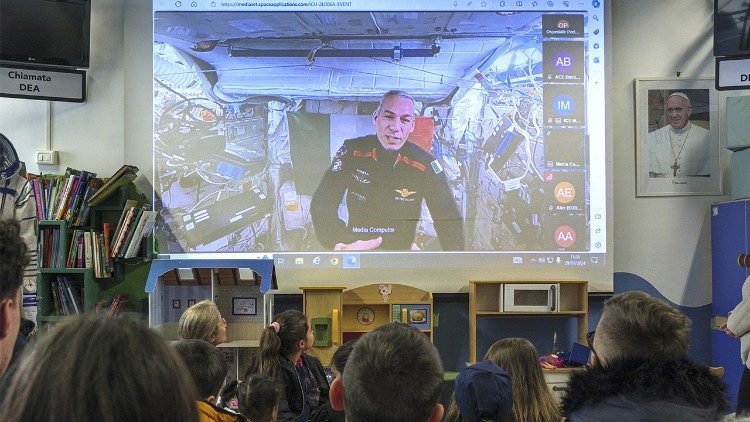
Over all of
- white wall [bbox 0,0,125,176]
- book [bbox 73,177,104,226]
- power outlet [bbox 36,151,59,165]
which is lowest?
book [bbox 73,177,104,226]

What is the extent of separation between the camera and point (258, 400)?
262cm

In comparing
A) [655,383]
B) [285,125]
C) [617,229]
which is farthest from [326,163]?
[655,383]

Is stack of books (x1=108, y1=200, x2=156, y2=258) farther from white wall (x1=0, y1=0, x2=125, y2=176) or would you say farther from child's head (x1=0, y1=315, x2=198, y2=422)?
child's head (x1=0, y1=315, x2=198, y2=422)

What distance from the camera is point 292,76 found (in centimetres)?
567

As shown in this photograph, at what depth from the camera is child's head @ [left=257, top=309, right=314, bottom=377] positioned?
3.34 metres

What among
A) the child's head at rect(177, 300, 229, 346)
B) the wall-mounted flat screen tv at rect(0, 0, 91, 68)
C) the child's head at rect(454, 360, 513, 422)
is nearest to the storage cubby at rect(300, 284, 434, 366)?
the child's head at rect(177, 300, 229, 346)

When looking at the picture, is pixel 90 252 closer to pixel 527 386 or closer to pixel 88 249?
pixel 88 249

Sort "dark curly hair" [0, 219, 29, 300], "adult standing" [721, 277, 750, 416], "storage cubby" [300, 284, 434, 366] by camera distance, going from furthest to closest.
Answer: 1. "storage cubby" [300, 284, 434, 366]
2. "adult standing" [721, 277, 750, 416]
3. "dark curly hair" [0, 219, 29, 300]

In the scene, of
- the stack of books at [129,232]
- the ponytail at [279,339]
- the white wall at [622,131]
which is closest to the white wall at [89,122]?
the white wall at [622,131]

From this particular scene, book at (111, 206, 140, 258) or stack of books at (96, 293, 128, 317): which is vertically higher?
book at (111, 206, 140, 258)

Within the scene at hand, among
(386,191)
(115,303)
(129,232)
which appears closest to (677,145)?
(386,191)

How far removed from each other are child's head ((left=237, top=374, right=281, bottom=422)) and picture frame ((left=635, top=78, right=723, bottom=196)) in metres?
4.05

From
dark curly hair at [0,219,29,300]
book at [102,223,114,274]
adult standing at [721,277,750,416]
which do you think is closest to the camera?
dark curly hair at [0,219,29,300]

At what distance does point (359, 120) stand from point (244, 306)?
5.42 ft
